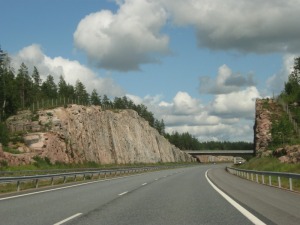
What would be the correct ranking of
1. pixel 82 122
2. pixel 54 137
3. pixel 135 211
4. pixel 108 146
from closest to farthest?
pixel 135 211
pixel 54 137
pixel 82 122
pixel 108 146

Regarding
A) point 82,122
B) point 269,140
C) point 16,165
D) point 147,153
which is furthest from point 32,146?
point 147,153

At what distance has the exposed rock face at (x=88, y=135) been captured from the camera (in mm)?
59147

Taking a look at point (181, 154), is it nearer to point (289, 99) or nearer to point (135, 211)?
point (289, 99)

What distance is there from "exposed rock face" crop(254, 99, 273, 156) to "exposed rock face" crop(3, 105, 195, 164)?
27.4 meters

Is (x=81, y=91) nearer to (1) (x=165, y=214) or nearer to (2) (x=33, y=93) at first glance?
(2) (x=33, y=93)

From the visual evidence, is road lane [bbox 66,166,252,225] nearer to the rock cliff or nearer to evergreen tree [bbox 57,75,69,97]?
the rock cliff

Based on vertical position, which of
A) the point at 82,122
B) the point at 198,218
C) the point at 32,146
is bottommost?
the point at 198,218

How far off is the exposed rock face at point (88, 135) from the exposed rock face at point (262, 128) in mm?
27444

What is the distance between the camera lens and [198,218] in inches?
410

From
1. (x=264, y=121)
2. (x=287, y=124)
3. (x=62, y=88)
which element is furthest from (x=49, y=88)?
(x=287, y=124)

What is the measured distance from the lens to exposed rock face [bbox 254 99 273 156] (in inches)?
3187

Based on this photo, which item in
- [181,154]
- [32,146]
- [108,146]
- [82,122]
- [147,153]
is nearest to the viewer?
[32,146]

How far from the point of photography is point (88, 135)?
77062mm

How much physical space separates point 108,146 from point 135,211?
76131mm
